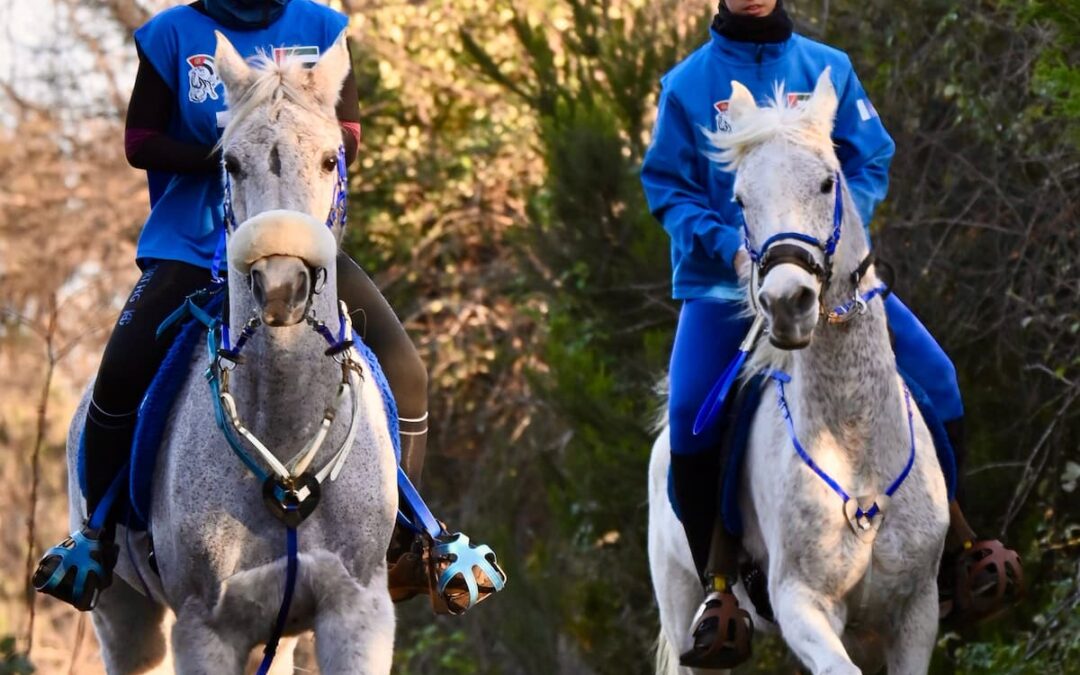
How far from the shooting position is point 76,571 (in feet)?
19.3

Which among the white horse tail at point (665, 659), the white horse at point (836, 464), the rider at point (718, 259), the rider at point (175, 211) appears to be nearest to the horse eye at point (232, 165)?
the rider at point (175, 211)

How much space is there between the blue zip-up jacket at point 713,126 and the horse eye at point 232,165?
202 cm

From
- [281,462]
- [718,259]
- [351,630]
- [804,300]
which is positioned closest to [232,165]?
[281,462]

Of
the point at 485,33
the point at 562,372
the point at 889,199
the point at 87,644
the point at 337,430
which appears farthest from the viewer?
the point at 485,33

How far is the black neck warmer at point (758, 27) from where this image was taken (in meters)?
6.85

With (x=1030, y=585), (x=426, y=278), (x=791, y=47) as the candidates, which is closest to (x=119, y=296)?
(x=426, y=278)

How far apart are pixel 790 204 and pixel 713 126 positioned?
1.13 m

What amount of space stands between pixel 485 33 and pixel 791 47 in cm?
1123

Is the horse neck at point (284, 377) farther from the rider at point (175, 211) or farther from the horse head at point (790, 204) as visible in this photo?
the horse head at point (790, 204)

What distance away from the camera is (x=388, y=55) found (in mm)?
18359

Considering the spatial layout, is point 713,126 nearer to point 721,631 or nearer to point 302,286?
point 721,631

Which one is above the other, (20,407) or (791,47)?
(791,47)

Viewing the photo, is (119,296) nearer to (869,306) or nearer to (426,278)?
(426,278)

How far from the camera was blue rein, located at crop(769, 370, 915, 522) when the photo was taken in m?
6.18
